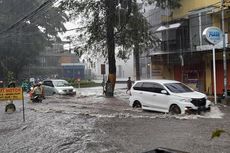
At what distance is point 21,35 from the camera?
62.7 metres

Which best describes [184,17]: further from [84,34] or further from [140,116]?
[140,116]

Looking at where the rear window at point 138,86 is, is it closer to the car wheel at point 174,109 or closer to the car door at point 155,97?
the car door at point 155,97

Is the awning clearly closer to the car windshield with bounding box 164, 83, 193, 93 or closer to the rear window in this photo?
the rear window

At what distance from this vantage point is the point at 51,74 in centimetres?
8875

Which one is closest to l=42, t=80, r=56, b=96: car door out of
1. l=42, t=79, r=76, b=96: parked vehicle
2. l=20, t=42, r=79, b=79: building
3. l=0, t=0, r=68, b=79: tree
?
l=42, t=79, r=76, b=96: parked vehicle

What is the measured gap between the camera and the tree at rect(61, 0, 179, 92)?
105 feet

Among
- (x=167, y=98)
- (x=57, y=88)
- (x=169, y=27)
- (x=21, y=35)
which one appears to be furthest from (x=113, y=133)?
(x=21, y=35)

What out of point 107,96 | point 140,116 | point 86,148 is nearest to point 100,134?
point 86,148

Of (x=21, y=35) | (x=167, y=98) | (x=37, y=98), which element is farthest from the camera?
(x=21, y=35)

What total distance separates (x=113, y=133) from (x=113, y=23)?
19965 mm

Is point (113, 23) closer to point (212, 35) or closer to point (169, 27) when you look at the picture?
point (169, 27)

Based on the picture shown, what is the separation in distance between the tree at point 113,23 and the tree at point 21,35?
2946cm

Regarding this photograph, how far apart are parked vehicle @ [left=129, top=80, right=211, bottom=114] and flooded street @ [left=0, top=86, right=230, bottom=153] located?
2.47ft

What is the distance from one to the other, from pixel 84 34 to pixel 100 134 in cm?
2185
